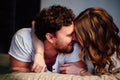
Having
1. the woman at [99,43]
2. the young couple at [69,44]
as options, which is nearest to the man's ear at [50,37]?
the young couple at [69,44]

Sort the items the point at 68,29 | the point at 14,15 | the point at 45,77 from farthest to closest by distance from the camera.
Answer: the point at 14,15 < the point at 68,29 < the point at 45,77

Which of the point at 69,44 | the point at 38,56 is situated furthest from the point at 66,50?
the point at 38,56

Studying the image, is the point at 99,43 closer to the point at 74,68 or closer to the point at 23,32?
the point at 74,68

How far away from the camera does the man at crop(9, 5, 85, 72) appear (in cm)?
111

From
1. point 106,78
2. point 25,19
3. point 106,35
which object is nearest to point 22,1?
point 25,19

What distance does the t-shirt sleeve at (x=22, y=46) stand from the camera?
44.8 inches

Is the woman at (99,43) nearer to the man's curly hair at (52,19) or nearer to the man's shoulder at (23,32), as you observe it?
the man's curly hair at (52,19)

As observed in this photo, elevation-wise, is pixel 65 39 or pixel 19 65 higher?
pixel 65 39

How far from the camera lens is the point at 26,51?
1.14 m

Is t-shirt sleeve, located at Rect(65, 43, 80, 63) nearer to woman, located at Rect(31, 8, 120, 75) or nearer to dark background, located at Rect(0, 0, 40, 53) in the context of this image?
woman, located at Rect(31, 8, 120, 75)

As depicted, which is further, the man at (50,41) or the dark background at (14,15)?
the dark background at (14,15)

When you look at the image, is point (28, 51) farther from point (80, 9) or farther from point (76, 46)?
point (80, 9)

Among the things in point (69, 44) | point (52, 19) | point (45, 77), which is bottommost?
point (45, 77)

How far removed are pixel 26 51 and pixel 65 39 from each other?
18cm
